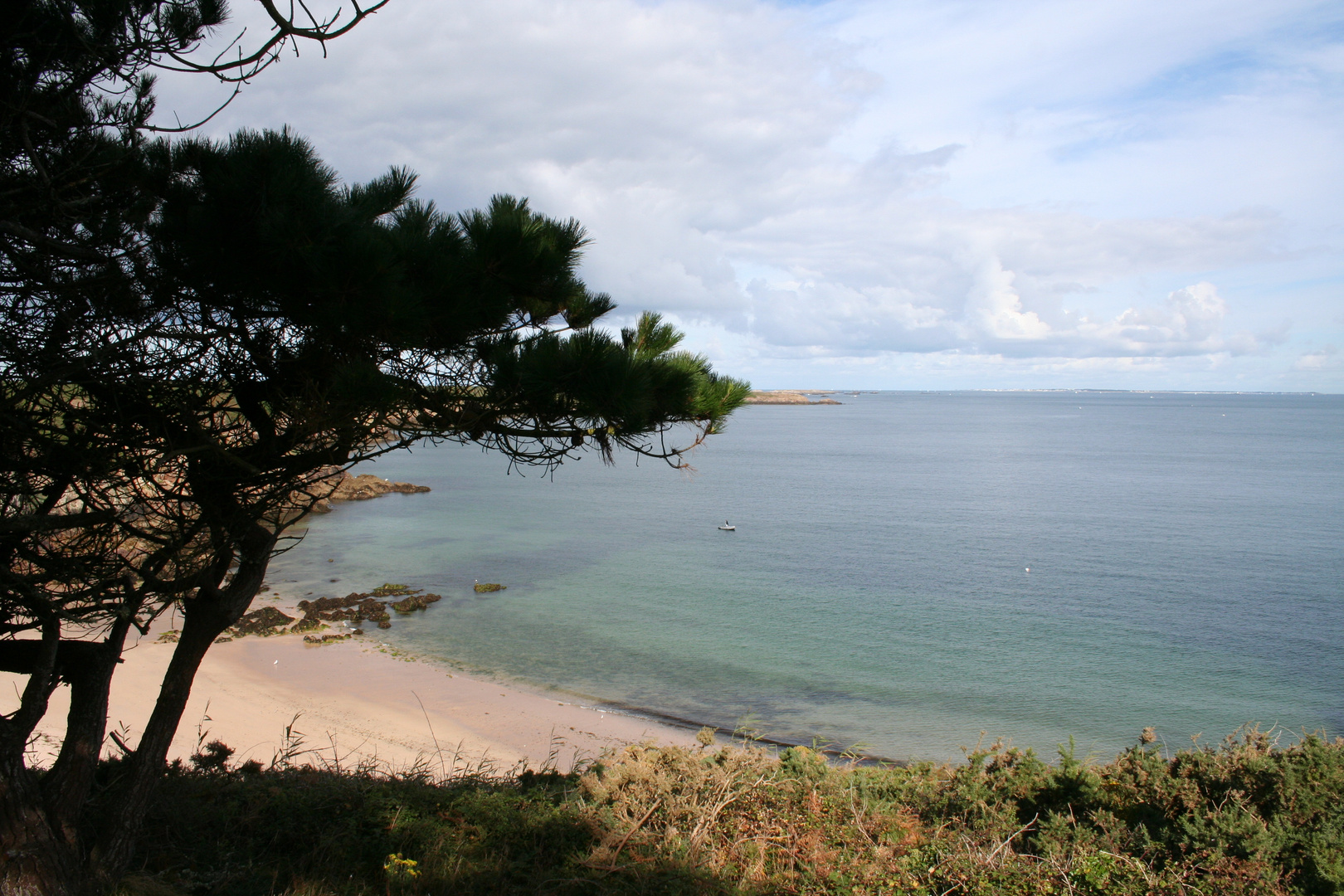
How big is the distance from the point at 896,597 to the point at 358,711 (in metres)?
15.5

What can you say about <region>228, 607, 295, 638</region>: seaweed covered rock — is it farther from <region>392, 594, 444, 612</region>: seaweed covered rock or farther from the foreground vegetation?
the foreground vegetation

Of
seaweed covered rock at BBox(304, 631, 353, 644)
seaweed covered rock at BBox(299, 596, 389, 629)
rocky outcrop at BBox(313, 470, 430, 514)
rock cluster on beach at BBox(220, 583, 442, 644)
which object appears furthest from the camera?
rocky outcrop at BBox(313, 470, 430, 514)

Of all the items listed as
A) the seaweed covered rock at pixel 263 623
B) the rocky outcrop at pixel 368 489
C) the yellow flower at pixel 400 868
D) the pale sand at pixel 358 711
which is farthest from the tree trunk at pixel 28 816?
the rocky outcrop at pixel 368 489

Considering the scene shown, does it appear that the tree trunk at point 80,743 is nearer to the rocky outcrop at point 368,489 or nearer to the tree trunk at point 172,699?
the tree trunk at point 172,699

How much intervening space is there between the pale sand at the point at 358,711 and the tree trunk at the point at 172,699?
23.4 ft

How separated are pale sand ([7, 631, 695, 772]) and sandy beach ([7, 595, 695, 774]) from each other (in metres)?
0.03

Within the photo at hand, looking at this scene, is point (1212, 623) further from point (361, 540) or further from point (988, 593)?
point (361, 540)

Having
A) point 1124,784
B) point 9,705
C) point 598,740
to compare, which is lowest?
point 598,740

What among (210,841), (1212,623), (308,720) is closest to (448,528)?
(308,720)

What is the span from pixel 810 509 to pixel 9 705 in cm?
Result: 3214

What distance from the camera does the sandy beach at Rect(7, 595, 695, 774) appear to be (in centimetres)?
1211

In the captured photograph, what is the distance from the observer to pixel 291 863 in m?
4.29

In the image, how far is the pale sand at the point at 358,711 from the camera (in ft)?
39.9

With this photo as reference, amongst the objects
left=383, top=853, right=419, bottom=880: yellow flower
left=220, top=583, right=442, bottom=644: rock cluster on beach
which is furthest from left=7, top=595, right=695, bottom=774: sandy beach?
left=383, top=853, right=419, bottom=880: yellow flower
